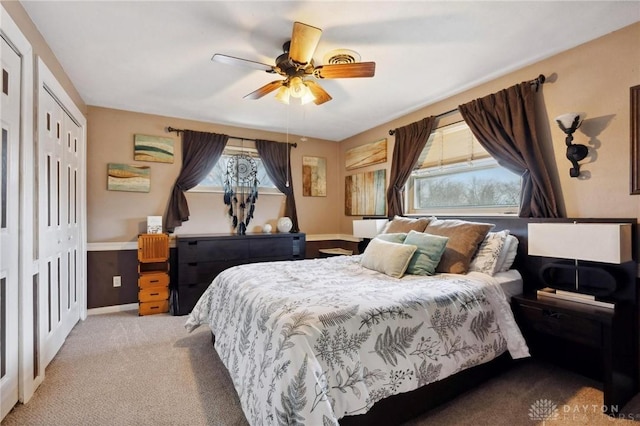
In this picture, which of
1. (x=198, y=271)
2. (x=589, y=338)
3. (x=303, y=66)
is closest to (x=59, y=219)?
(x=198, y=271)

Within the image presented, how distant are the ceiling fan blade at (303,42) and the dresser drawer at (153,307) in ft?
10.4

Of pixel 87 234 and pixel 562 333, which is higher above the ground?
pixel 87 234

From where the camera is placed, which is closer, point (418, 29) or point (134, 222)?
point (418, 29)

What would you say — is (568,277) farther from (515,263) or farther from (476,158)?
(476,158)

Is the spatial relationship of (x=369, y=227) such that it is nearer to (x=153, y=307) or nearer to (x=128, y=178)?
(x=153, y=307)

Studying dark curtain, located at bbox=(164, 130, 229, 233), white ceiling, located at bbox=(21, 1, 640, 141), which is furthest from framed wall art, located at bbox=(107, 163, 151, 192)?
white ceiling, located at bbox=(21, 1, 640, 141)

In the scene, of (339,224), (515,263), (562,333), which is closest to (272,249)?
(339,224)

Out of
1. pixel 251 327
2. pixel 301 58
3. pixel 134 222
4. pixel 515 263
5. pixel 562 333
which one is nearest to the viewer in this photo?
pixel 251 327

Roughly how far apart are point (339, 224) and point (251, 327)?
11.9 ft

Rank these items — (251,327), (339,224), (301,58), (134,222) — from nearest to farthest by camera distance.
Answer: (251,327) < (301,58) < (134,222) < (339,224)

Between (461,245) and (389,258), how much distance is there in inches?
24.0

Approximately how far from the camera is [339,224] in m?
5.21

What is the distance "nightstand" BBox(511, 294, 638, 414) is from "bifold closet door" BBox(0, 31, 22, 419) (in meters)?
3.25

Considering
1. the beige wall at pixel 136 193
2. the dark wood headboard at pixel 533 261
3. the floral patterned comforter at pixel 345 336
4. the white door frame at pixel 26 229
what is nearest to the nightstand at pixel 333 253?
the beige wall at pixel 136 193
